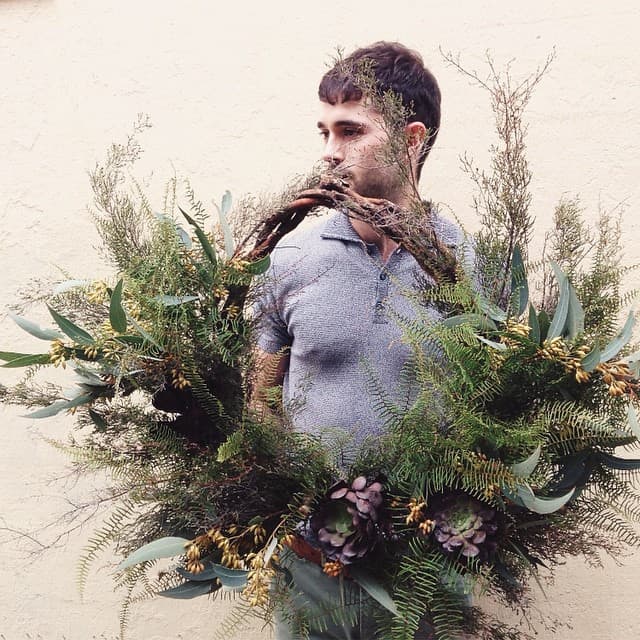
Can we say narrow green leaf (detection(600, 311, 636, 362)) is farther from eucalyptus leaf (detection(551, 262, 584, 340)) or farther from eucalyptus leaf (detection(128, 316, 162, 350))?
eucalyptus leaf (detection(128, 316, 162, 350))

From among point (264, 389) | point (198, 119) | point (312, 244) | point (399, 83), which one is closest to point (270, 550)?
point (264, 389)

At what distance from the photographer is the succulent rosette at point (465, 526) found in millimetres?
838

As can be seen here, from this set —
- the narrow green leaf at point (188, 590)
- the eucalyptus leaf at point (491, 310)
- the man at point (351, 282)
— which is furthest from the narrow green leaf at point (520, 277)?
the narrow green leaf at point (188, 590)

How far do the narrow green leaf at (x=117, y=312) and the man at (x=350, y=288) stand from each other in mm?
211

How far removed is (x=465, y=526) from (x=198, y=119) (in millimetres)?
1048

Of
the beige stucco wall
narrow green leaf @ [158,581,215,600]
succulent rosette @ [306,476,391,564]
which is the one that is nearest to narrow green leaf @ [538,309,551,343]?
succulent rosette @ [306,476,391,564]

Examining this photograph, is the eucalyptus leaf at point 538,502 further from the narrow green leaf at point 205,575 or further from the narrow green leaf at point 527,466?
the narrow green leaf at point 205,575

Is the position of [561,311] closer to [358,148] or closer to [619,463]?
[619,463]

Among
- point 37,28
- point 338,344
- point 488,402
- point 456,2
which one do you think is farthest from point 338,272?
point 37,28

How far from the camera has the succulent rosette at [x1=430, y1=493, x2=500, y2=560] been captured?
838 millimetres

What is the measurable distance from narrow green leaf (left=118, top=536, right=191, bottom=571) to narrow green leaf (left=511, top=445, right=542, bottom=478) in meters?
0.35

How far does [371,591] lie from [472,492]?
152 mm

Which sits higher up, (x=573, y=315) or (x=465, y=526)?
(x=573, y=315)

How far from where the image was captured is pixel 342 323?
3.76 ft
